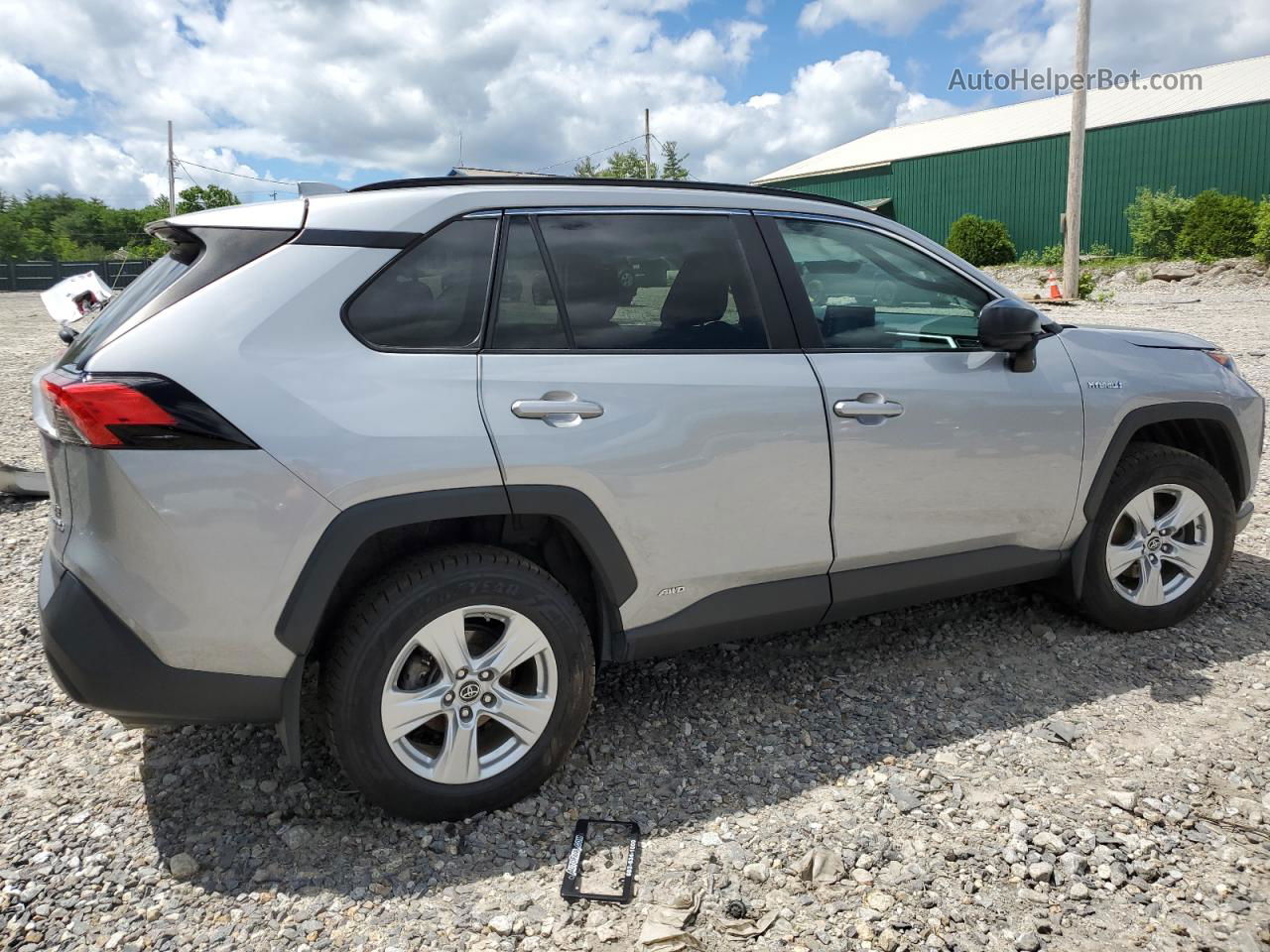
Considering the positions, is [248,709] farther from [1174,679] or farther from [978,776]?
[1174,679]

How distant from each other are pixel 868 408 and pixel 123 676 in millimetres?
2301

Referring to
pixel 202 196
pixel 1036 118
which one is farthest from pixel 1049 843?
pixel 202 196

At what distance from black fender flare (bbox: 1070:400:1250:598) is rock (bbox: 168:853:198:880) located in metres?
3.24

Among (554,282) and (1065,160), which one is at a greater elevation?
(1065,160)

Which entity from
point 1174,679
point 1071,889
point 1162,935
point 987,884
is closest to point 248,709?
point 987,884

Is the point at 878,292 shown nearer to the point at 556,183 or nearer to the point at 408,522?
the point at 556,183

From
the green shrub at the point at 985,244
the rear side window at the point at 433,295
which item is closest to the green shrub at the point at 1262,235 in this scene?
the green shrub at the point at 985,244

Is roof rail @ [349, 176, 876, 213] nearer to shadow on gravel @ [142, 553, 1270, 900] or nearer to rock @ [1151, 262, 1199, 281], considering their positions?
shadow on gravel @ [142, 553, 1270, 900]

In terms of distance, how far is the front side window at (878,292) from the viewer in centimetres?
333

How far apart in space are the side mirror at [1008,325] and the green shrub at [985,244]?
29877 mm

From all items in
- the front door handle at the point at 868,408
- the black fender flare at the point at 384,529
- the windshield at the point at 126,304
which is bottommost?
the black fender flare at the point at 384,529

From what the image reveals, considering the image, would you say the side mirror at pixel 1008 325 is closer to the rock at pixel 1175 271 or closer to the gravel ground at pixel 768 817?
the gravel ground at pixel 768 817

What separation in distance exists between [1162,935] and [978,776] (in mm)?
750

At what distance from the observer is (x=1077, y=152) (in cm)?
1942
